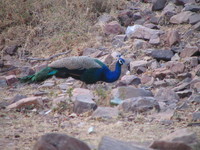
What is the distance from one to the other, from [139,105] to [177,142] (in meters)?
2.00

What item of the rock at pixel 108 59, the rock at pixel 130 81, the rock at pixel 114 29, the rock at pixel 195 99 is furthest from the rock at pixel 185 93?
the rock at pixel 114 29

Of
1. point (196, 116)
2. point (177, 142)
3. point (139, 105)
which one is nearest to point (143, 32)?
point (139, 105)

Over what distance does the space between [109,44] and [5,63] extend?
2182 mm

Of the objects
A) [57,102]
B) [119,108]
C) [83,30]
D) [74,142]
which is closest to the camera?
[74,142]

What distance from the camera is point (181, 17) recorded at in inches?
353

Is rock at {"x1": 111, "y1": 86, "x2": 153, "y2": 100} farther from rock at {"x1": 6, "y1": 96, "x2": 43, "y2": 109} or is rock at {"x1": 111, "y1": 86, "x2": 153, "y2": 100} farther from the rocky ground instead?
rock at {"x1": 6, "y1": 96, "x2": 43, "y2": 109}

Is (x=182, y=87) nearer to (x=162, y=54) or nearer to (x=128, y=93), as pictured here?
(x=128, y=93)

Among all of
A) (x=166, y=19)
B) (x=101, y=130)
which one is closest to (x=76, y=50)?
(x=166, y=19)

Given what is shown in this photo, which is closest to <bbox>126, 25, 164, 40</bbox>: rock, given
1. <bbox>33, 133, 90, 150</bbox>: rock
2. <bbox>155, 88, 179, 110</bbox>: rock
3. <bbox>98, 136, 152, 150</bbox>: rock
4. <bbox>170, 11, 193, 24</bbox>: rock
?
<bbox>170, 11, 193, 24</bbox>: rock

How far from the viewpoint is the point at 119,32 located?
362 inches

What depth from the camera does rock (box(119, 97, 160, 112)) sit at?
5297mm

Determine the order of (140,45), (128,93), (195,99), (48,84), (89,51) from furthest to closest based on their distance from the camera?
(89,51) < (140,45) < (48,84) < (128,93) < (195,99)

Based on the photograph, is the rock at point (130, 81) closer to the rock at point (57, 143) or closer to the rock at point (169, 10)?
the rock at point (169, 10)

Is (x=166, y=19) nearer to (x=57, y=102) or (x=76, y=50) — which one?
(x=76, y=50)
